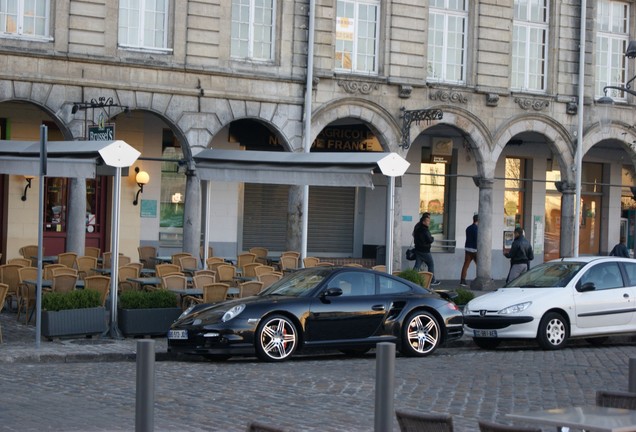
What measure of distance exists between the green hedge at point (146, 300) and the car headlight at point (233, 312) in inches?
102

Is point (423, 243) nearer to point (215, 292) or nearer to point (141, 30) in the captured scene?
point (141, 30)

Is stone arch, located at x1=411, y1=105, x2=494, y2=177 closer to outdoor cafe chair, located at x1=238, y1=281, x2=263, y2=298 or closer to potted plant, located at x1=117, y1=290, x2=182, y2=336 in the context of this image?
outdoor cafe chair, located at x1=238, y1=281, x2=263, y2=298

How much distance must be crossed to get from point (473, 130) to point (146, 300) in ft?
45.8

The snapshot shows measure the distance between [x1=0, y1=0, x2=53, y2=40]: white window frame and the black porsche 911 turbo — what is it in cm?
994

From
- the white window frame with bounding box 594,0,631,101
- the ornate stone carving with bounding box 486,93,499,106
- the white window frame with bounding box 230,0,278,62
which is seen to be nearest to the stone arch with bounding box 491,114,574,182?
the ornate stone carving with bounding box 486,93,499,106

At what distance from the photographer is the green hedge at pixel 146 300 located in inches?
739

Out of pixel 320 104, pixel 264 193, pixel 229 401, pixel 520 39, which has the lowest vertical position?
pixel 229 401

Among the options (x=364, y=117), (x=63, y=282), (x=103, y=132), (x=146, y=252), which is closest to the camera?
(x=63, y=282)

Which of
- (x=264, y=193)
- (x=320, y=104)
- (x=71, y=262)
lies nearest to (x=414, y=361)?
(x=71, y=262)

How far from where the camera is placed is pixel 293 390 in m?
13.8

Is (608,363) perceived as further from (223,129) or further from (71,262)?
(223,129)

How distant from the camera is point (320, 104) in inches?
1121

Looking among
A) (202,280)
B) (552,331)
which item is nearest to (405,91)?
(202,280)

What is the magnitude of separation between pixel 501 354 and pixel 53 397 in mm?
8331
